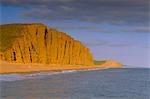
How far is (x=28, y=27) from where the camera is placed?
111 meters

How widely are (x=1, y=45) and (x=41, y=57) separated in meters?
13.5

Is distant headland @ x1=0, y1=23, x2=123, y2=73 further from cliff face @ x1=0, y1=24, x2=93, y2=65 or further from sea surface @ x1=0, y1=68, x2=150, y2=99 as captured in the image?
sea surface @ x1=0, y1=68, x2=150, y2=99

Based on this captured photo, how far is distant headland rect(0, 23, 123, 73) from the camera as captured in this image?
98.0 m

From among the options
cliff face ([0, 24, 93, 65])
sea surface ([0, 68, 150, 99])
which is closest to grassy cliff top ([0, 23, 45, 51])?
cliff face ([0, 24, 93, 65])

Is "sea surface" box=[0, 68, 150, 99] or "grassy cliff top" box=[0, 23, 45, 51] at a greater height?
"grassy cliff top" box=[0, 23, 45, 51]

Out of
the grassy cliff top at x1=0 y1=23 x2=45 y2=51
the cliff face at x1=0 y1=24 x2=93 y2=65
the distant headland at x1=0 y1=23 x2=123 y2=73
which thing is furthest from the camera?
the grassy cliff top at x1=0 y1=23 x2=45 y2=51

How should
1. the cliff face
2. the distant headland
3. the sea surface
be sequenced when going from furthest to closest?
the cliff face → the distant headland → the sea surface

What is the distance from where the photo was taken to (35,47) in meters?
107

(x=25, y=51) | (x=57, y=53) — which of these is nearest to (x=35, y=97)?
(x=25, y=51)

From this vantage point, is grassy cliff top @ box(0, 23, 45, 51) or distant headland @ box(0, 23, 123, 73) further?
grassy cliff top @ box(0, 23, 45, 51)

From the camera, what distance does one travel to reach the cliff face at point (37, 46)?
99412 millimetres

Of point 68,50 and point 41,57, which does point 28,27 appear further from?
point 68,50

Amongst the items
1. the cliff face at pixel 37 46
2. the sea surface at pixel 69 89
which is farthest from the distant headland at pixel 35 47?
the sea surface at pixel 69 89

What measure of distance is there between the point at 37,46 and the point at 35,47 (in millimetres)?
820
